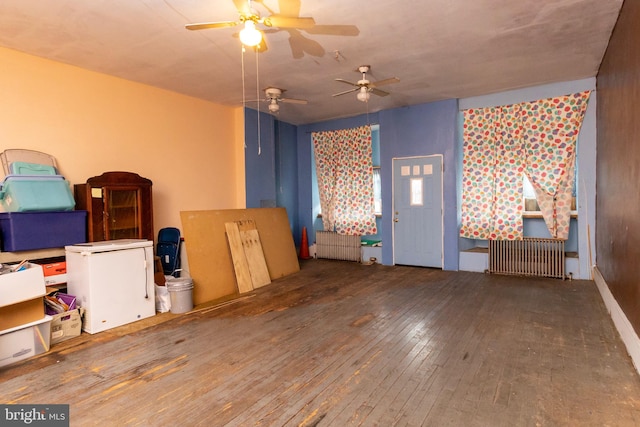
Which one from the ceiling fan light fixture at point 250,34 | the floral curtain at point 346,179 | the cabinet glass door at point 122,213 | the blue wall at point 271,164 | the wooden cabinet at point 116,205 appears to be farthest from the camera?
the floral curtain at point 346,179

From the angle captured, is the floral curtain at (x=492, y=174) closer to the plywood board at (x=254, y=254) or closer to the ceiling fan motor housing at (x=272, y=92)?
the ceiling fan motor housing at (x=272, y=92)

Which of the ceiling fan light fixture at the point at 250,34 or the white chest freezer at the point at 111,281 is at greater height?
the ceiling fan light fixture at the point at 250,34

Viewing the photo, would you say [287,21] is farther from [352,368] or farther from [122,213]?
[122,213]

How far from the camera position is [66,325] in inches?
133

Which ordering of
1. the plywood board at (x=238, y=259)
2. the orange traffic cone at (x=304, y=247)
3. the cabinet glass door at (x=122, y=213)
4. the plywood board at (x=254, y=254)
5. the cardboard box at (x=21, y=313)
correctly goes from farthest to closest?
the orange traffic cone at (x=304, y=247), the plywood board at (x=254, y=254), the plywood board at (x=238, y=259), the cabinet glass door at (x=122, y=213), the cardboard box at (x=21, y=313)

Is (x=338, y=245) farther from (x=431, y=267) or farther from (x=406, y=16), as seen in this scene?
(x=406, y=16)

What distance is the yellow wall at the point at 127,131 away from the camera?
3928 mm

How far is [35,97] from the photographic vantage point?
3.99 m

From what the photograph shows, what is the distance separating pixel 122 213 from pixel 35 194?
35.5 inches

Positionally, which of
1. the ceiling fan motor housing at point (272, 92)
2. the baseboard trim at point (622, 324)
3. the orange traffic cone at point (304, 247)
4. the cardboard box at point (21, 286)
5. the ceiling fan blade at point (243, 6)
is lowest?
the baseboard trim at point (622, 324)

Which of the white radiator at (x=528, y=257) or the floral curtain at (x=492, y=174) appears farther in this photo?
the floral curtain at (x=492, y=174)

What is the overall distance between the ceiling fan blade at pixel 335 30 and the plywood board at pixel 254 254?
2.98 meters

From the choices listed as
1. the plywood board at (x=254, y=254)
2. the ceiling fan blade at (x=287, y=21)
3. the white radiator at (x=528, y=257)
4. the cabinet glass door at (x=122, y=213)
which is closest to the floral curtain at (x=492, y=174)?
the white radiator at (x=528, y=257)

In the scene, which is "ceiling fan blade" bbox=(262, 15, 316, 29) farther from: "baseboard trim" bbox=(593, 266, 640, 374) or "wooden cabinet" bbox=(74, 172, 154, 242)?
"baseboard trim" bbox=(593, 266, 640, 374)
